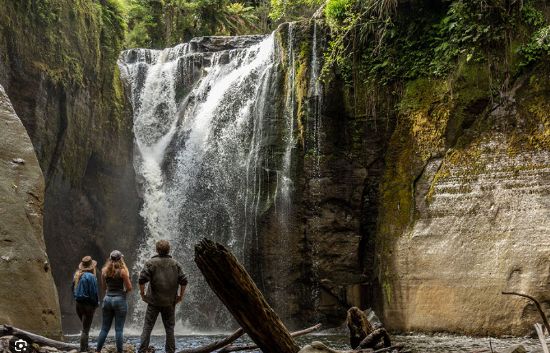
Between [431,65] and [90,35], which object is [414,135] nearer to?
[431,65]

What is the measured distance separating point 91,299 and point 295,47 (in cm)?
978

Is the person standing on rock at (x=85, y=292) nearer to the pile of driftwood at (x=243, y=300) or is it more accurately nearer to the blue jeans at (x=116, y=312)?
the blue jeans at (x=116, y=312)

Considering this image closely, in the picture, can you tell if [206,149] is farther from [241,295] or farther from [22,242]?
[241,295]

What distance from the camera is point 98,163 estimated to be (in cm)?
1644

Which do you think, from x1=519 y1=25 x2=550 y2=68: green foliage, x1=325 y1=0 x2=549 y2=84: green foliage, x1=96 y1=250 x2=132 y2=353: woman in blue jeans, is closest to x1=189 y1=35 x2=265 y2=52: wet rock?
x1=325 y1=0 x2=549 y2=84: green foliage

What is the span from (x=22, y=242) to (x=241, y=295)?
15.8 ft

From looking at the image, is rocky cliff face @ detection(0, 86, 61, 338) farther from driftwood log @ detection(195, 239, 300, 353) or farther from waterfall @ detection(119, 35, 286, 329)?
waterfall @ detection(119, 35, 286, 329)

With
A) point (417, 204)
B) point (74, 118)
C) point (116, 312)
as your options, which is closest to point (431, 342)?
point (417, 204)

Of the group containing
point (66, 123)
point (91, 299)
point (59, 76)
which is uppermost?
point (59, 76)

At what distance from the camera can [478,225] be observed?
1170 cm

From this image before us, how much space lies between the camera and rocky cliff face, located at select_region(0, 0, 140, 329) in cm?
1338

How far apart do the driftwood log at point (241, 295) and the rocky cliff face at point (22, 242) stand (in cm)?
415

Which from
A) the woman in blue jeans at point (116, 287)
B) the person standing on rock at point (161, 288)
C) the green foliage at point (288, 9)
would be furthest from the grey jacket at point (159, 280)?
the green foliage at point (288, 9)

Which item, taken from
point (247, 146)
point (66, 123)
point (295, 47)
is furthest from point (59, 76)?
point (295, 47)
